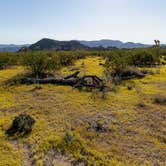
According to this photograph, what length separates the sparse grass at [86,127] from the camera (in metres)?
11.7

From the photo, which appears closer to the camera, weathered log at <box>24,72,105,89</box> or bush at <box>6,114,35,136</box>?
bush at <box>6,114,35,136</box>

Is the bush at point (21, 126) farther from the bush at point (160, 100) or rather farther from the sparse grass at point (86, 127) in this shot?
the bush at point (160, 100)

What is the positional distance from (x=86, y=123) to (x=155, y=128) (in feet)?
14.2

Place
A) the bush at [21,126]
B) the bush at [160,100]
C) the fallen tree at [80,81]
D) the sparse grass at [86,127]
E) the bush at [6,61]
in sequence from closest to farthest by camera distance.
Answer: the sparse grass at [86,127], the bush at [21,126], the bush at [160,100], the fallen tree at [80,81], the bush at [6,61]

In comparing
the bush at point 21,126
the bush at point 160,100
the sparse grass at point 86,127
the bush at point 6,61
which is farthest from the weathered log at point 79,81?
the bush at point 6,61

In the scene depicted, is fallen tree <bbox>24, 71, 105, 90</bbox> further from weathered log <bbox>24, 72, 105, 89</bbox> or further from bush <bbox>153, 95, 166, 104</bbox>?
bush <bbox>153, 95, 166, 104</bbox>

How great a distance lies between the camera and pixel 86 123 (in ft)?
50.9

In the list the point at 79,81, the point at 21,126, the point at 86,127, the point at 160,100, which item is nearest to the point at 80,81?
the point at 79,81

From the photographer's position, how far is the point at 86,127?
49.0 feet

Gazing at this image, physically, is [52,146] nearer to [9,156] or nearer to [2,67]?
[9,156]

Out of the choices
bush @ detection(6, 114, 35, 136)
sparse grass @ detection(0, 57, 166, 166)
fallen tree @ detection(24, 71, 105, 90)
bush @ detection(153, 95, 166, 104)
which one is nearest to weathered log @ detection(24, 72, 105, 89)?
fallen tree @ detection(24, 71, 105, 90)

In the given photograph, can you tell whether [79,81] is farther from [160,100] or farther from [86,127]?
[86,127]

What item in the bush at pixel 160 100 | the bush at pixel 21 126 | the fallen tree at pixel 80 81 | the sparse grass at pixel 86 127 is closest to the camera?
the sparse grass at pixel 86 127

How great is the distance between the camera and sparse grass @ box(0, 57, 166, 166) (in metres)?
11.7
